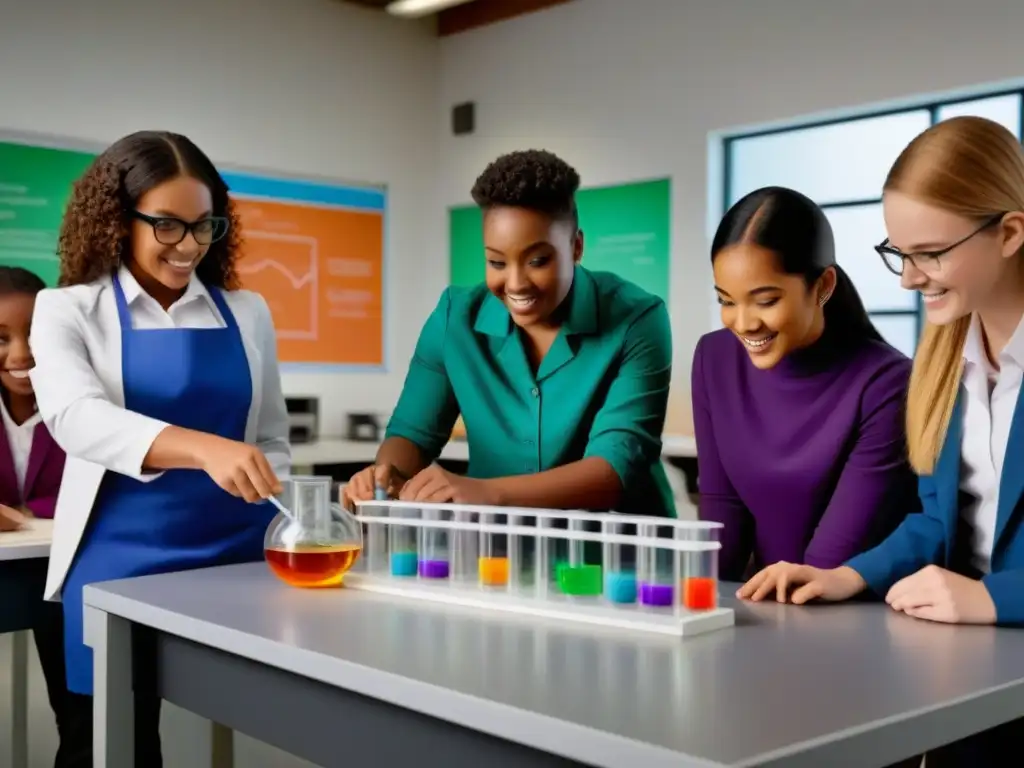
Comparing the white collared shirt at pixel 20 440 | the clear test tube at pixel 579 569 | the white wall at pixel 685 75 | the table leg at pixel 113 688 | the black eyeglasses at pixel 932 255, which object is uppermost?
the white wall at pixel 685 75

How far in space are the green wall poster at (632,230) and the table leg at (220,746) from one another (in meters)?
3.34

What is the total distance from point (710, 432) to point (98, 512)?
96 cm

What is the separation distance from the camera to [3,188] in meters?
4.57

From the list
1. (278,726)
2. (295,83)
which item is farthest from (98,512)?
(295,83)

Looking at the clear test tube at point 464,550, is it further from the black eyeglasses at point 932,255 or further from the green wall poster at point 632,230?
the green wall poster at point 632,230

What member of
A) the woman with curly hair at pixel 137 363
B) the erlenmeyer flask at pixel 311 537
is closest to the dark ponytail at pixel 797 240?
the erlenmeyer flask at pixel 311 537

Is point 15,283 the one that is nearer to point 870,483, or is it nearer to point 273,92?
point 870,483

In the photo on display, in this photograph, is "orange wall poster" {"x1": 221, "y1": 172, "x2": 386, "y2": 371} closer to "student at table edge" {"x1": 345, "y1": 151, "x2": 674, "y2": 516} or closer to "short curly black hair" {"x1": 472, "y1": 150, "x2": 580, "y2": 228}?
"student at table edge" {"x1": 345, "y1": 151, "x2": 674, "y2": 516}

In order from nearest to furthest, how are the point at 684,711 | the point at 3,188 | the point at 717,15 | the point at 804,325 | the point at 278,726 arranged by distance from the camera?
the point at 684,711 < the point at 278,726 < the point at 804,325 < the point at 3,188 < the point at 717,15

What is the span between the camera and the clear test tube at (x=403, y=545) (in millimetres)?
1504

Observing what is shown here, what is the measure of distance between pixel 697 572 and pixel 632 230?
4075mm

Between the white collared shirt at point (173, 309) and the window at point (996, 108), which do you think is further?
the window at point (996, 108)

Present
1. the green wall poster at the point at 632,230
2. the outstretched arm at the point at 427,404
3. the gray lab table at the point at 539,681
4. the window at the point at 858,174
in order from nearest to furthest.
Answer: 1. the gray lab table at the point at 539,681
2. the outstretched arm at the point at 427,404
3. the window at the point at 858,174
4. the green wall poster at the point at 632,230

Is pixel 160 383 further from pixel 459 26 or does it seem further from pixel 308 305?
pixel 459 26
